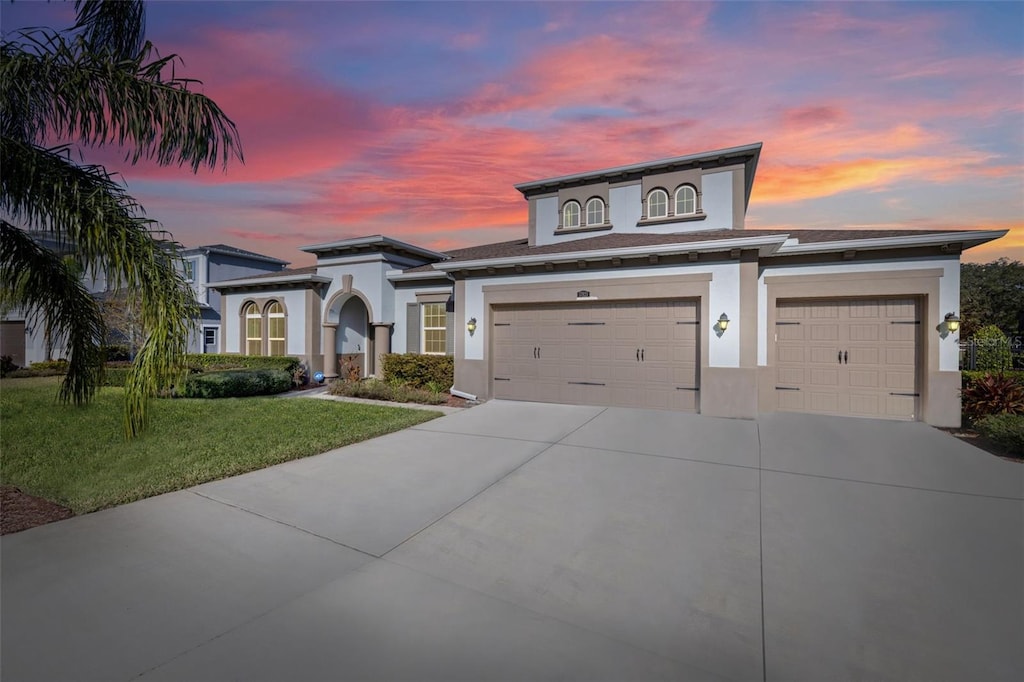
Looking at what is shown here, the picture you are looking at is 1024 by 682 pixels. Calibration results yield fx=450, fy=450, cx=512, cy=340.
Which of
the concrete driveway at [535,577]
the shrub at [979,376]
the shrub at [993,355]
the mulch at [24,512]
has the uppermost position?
the shrub at [993,355]

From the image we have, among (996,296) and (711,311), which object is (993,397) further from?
(996,296)

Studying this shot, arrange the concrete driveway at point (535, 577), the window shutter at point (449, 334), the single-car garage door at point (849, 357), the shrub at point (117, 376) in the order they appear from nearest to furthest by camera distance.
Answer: the concrete driveway at point (535, 577), the single-car garage door at point (849, 357), the window shutter at point (449, 334), the shrub at point (117, 376)

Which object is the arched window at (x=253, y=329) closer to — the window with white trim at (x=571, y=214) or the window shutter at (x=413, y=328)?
the window shutter at (x=413, y=328)

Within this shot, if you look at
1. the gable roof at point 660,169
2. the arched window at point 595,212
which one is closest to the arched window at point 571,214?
the arched window at point 595,212

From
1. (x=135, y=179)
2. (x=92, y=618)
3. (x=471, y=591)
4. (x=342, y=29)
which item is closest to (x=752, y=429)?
(x=471, y=591)

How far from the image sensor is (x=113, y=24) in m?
6.32

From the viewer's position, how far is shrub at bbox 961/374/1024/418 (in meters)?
8.94

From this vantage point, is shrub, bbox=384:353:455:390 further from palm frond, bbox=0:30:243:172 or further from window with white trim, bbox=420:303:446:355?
palm frond, bbox=0:30:243:172

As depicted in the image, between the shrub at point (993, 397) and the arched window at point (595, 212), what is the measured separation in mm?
9992

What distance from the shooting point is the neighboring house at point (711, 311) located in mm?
9570

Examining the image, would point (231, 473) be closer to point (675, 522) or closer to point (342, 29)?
point (675, 522)

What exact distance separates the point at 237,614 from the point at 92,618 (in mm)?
928

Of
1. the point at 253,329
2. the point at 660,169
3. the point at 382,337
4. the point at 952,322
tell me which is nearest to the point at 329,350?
the point at 382,337

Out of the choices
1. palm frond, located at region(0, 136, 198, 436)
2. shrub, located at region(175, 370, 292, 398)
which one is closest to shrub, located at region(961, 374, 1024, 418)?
palm frond, located at region(0, 136, 198, 436)
